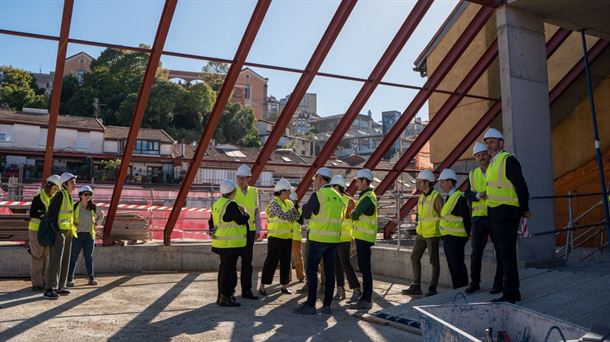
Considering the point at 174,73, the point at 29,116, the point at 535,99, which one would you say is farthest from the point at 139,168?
the point at 174,73

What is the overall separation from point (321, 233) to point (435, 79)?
17.0 ft

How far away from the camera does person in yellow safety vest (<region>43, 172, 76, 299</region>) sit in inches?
279

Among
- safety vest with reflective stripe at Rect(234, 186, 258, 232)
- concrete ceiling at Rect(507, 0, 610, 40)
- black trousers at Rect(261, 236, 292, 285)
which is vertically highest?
concrete ceiling at Rect(507, 0, 610, 40)

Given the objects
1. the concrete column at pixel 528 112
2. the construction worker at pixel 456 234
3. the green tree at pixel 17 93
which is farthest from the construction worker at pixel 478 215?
the green tree at pixel 17 93

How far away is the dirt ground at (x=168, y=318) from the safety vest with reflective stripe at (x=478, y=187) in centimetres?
187

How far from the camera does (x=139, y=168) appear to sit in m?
36.1

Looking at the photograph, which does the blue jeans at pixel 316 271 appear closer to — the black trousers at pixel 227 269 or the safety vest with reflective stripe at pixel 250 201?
the black trousers at pixel 227 269

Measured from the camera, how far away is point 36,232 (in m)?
7.70

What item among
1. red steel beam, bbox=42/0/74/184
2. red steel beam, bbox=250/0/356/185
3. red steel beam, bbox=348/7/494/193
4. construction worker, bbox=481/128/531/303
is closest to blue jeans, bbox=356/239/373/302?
construction worker, bbox=481/128/531/303

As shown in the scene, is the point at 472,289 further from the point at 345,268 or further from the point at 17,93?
the point at 17,93

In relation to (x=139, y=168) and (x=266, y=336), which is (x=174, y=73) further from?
(x=266, y=336)

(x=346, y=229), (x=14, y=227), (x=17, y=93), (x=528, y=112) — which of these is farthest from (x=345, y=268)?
(x=17, y=93)

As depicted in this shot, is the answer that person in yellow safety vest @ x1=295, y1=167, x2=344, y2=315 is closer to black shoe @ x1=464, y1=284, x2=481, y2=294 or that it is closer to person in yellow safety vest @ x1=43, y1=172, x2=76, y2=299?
black shoe @ x1=464, y1=284, x2=481, y2=294

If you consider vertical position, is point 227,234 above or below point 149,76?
below
